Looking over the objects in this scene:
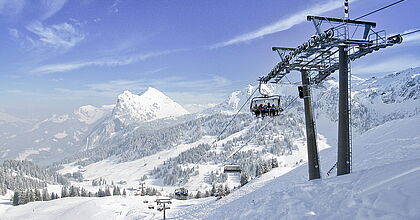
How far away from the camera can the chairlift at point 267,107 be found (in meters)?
18.9

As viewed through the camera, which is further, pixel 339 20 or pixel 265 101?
pixel 265 101

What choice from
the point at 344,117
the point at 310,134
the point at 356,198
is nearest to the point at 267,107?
the point at 310,134

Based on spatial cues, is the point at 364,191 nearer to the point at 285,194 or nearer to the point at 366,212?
the point at 366,212

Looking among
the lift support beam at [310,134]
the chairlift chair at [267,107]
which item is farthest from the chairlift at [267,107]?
the lift support beam at [310,134]

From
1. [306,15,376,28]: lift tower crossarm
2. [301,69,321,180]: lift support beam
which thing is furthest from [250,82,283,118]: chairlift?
[306,15,376,28]: lift tower crossarm

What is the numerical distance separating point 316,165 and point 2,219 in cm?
8981

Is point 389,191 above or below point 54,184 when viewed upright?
above

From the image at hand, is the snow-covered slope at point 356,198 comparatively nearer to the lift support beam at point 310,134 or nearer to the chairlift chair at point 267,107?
the lift support beam at point 310,134

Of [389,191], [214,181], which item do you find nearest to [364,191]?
[389,191]

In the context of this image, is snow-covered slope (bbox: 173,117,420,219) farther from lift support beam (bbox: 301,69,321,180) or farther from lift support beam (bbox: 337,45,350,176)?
lift support beam (bbox: 301,69,321,180)

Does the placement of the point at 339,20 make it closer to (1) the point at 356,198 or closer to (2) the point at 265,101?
(2) the point at 265,101

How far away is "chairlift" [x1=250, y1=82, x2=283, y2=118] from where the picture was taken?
62.0 ft

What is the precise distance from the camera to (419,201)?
7.30 m

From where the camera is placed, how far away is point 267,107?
19016 mm
